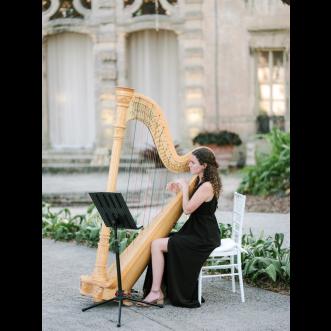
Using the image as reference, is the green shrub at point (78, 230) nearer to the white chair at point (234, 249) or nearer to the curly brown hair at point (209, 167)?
the white chair at point (234, 249)

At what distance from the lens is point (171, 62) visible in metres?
14.3

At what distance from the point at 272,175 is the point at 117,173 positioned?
20.2 feet

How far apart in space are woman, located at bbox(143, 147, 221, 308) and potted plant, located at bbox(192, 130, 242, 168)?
8.42m

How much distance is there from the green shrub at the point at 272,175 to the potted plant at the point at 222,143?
264 cm

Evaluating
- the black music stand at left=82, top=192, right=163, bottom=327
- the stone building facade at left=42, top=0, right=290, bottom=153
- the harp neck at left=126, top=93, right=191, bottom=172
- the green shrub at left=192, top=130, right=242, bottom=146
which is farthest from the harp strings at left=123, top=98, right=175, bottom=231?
the green shrub at left=192, top=130, right=242, bottom=146

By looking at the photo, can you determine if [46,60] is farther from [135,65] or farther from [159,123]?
[159,123]

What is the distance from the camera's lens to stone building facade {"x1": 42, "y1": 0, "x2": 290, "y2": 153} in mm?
13711

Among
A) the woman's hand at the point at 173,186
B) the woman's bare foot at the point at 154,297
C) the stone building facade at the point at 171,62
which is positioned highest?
the stone building facade at the point at 171,62

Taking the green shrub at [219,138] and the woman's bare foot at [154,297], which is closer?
the woman's bare foot at [154,297]

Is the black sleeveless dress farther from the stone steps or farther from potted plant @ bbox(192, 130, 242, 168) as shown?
potted plant @ bbox(192, 130, 242, 168)

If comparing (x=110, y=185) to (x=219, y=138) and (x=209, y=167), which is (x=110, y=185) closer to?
(x=209, y=167)

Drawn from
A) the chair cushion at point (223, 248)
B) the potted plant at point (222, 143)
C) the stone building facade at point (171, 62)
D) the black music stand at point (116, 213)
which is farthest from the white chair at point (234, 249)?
the stone building facade at point (171, 62)

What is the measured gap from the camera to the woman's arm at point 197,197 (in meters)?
4.85
